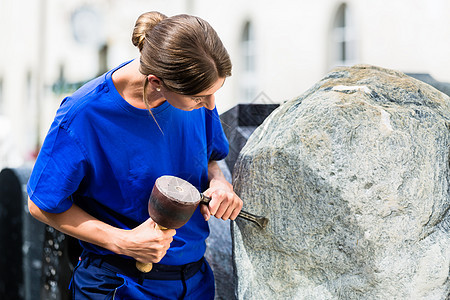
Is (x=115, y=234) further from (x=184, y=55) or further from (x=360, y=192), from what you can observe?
(x=360, y=192)

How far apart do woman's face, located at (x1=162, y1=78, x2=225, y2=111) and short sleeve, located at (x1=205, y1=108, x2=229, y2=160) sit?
0.30 metres

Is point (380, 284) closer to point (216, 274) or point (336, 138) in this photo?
point (336, 138)

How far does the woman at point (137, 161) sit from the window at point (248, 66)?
791cm

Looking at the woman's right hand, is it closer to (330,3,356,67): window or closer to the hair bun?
the hair bun

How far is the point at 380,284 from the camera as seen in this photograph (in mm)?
1676

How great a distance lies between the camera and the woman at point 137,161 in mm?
1506

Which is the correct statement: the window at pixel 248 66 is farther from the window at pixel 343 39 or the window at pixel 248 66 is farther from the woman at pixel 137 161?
the woman at pixel 137 161

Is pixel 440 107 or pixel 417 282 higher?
pixel 440 107

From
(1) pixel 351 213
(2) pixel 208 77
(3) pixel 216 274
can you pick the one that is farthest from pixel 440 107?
(3) pixel 216 274

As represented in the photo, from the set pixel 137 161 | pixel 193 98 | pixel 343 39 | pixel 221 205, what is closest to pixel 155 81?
pixel 193 98

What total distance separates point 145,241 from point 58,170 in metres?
0.32

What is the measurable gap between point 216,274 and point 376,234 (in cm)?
103

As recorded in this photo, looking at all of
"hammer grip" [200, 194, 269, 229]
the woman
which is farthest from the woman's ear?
"hammer grip" [200, 194, 269, 229]

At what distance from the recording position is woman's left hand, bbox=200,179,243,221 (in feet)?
5.55
